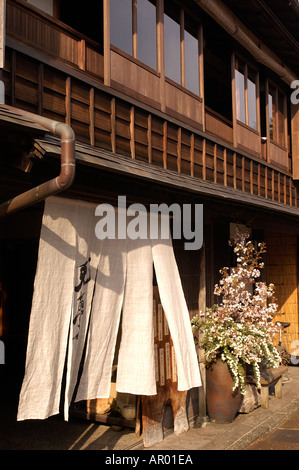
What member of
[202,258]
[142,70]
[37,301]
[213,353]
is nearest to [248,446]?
[213,353]

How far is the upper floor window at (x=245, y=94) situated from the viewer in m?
11.7

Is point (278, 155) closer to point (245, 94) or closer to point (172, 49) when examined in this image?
point (245, 94)

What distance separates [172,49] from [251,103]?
3697mm

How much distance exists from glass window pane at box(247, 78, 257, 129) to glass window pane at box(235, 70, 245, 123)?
1.07ft

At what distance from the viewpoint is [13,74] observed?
18.7 feet

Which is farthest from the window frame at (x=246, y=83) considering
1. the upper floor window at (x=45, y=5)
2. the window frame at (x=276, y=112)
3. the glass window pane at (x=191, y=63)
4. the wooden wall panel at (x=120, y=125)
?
the upper floor window at (x=45, y=5)

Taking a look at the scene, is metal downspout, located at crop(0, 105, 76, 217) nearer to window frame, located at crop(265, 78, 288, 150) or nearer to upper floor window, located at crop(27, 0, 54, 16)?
upper floor window, located at crop(27, 0, 54, 16)

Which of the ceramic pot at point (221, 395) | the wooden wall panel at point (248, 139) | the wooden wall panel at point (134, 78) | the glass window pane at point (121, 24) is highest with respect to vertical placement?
the glass window pane at point (121, 24)

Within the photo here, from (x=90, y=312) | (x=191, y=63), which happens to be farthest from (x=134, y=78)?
(x=90, y=312)

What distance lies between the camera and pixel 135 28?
8.12 m

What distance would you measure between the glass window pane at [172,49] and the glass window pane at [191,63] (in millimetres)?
281

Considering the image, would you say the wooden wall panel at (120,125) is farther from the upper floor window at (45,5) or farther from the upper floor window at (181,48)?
the upper floor window at (45,5)

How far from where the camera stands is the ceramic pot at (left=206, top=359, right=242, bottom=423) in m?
8.47
